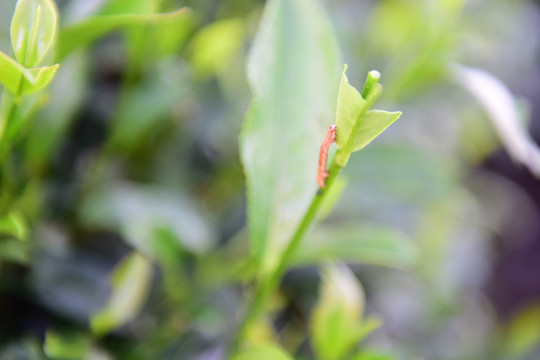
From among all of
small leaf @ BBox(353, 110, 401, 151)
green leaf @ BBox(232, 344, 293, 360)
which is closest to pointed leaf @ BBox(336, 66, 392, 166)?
small leaf @ BBox(353, 110, 401, 151)

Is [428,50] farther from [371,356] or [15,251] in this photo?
[15,251]

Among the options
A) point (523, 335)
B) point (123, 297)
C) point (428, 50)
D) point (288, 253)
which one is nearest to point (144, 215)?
point (123, 297)

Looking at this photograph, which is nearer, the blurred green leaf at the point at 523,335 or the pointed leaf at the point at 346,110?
the pointed leaf at the point at 346,110

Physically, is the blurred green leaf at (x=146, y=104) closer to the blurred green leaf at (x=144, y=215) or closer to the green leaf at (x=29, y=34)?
the blurred green leaf at (x=144, y=215)

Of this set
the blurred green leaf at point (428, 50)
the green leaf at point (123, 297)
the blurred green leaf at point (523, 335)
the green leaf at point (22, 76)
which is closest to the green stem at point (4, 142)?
the green leaf at point (22, 76)

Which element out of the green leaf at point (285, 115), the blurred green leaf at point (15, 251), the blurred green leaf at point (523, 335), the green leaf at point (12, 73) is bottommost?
the blurred green leaf at point (523, 335)

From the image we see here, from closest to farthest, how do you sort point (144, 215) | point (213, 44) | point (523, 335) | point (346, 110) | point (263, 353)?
point (346, 110) → point (263, 353) → point (144, 215) → point (213, 44) → point (523, 335)

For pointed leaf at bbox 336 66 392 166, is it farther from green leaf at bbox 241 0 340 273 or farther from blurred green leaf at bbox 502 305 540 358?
blurred green leaf at bbox 502 305 540 358

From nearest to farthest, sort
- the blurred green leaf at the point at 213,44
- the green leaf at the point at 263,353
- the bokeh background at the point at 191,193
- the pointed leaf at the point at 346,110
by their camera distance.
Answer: the pointed leaf at the point at 346,110 → the green leaf at the point at 263,353 → the bokeh background at the point at 191,193 → the blurred green leaf at the point at 213,44
